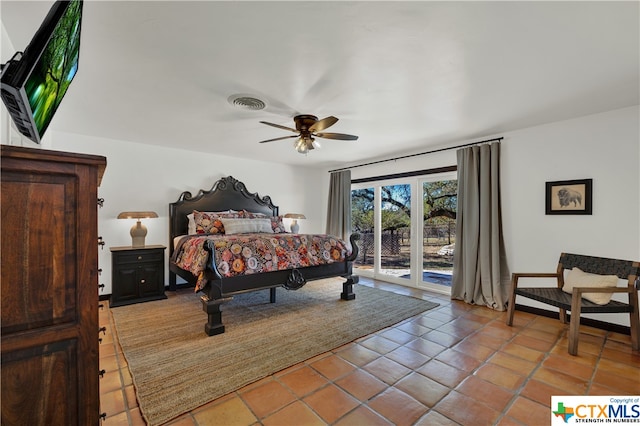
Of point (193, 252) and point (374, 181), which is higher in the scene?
point (374, 181)

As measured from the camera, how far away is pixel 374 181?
218 inches

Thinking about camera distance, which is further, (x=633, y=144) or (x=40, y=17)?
(x=633, y=144)

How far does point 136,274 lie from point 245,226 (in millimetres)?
1652

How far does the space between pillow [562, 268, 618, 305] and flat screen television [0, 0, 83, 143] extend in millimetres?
4103

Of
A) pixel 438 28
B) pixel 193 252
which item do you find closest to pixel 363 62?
pixel 438 28

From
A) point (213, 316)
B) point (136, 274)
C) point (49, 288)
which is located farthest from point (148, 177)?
point (49, 288)

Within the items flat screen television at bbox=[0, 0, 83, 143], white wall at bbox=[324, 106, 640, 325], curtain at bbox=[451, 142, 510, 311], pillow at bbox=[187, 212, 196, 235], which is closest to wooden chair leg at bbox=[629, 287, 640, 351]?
white wall at bbox=[324, 106, 640, 325]

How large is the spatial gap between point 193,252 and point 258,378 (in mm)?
1861

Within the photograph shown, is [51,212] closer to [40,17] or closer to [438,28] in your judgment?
[40,17]

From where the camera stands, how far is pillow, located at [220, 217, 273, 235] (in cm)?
453

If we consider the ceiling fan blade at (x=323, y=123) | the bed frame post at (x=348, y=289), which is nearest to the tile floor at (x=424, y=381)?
the bed frame post at (x=348, y=289)

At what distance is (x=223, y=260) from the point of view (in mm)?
2963

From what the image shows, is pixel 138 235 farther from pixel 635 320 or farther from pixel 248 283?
pixel 635 320

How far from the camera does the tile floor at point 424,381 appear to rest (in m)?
1.72
